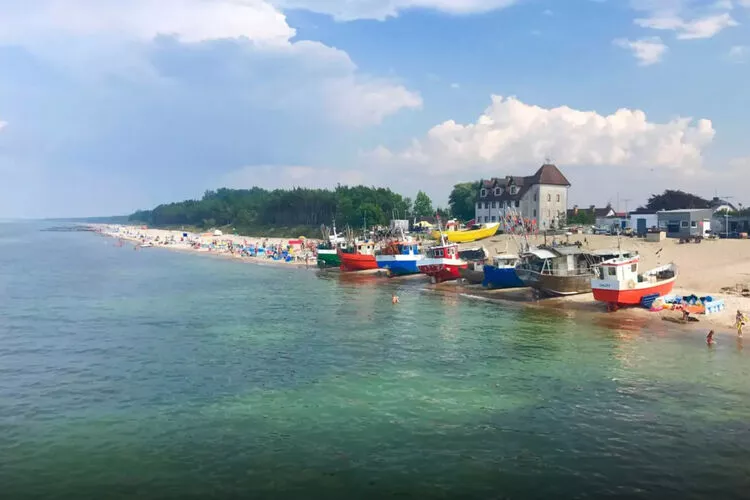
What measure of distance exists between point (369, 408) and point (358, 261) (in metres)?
55.7

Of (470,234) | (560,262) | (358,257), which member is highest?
(470,234)

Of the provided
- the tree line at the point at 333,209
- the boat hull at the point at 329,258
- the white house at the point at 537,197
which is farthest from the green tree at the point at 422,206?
the boat hull at the point at 329,258

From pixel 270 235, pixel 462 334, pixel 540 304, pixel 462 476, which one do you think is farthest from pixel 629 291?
pixel 270 235

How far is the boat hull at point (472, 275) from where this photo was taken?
200 feet

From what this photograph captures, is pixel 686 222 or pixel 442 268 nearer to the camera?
pixel 442 268

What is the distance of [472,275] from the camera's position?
61625 millimetres

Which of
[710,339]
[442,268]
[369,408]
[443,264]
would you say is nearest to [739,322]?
[710,339]

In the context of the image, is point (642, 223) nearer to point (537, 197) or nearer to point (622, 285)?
point (537, 197)

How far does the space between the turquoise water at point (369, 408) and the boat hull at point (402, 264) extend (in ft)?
85.9

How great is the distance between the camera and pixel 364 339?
119 ft

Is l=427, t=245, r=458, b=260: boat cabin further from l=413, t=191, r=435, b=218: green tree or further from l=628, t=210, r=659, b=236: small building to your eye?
l=413, t=191, r=435, b=218: green tree

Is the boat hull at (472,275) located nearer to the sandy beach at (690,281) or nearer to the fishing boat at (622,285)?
the sandy beach at (690,281)

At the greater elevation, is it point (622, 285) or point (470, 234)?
point (470, 234)

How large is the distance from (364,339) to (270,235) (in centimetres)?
13298
